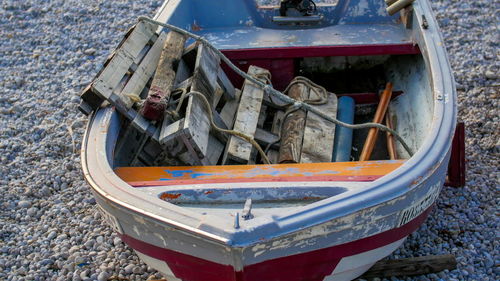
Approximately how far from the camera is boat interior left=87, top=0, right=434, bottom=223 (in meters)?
3.07

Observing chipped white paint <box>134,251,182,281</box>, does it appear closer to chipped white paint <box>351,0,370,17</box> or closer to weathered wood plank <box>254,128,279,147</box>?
weathered wood plank <box>254,128,279,147</box>

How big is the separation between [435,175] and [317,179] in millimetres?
A: 589

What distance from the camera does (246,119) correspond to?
4027 mm

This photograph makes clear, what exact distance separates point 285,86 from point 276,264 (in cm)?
225

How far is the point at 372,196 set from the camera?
9.29 ft

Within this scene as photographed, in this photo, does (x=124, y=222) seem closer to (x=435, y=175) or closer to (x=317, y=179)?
(x=317, y=179)

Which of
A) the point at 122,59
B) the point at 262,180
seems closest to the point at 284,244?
the point at 262,180

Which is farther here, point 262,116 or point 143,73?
point 262,116

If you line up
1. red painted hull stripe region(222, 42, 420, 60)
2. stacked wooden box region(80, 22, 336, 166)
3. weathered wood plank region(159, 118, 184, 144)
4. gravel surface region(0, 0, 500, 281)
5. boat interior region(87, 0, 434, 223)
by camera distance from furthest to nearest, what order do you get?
red painted hull stripe region(222, 42, 420, 60)
gravel surface region(0, 0, 500, 281)
stacked wooden box region(80, 22, 336, 166)
weathered wood plank region(159, 118, 184, 144)
boat interior region(87, 0, 434, 223)

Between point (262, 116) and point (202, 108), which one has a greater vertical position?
point (202, 108)

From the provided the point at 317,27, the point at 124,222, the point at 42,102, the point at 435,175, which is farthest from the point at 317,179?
the point at 42,102

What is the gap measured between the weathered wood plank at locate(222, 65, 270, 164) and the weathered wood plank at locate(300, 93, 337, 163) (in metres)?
0.33

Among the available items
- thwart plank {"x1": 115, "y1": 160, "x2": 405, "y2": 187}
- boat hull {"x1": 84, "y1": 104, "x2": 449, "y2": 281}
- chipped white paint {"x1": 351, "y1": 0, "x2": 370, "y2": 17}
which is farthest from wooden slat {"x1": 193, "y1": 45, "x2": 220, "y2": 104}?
chipped white paint {"x1": 351, "y1": 0, "x2": 370, "y2": 17}

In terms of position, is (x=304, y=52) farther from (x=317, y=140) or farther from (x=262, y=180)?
(x=262, y=180)
